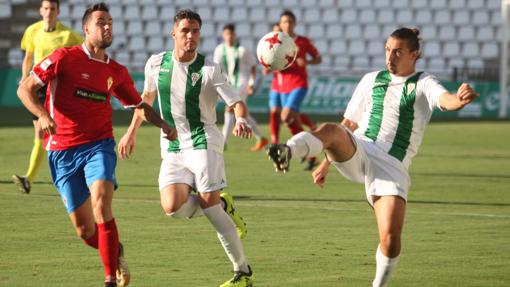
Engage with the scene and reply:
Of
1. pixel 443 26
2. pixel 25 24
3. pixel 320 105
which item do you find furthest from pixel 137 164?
pixel 443 26

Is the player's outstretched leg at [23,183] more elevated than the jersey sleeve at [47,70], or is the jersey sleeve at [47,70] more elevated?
the jersey sleeve at [47,70]

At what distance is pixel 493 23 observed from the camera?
128 feet

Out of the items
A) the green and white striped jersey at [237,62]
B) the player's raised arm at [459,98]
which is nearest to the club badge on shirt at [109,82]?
the player's raised arm at [459,98]

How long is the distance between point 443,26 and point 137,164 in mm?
22380

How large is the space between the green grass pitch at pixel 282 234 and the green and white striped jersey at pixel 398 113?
115 centimetres

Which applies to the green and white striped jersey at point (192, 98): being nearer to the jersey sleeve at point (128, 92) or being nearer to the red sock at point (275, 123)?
the jersey sleeve at point (128, 92)

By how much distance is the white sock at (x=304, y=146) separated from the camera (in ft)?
21.6

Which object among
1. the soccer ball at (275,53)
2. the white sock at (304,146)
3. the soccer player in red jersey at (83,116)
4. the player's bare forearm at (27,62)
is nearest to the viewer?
the white sock at (304,146)

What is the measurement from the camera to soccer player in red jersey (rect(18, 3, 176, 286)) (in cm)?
803

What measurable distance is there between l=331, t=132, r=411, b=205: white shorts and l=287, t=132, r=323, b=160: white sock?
983mm

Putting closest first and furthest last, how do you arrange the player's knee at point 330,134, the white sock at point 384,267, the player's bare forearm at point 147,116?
1. the player's knee at point 330,134
2. the white sock at point 384,267
3. the player's bare forearm at point 147,116

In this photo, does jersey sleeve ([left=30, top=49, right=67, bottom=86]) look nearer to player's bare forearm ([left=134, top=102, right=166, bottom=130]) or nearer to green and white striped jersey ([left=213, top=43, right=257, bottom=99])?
player's bare forearm ([left=134, top=102, right=166, bottom=130])

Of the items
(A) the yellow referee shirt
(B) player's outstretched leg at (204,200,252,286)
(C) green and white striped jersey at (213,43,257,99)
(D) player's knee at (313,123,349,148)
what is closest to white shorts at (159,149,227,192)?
(B) player's outstretched leg at (204,200,252,286)

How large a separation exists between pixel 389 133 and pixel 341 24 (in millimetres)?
30078
